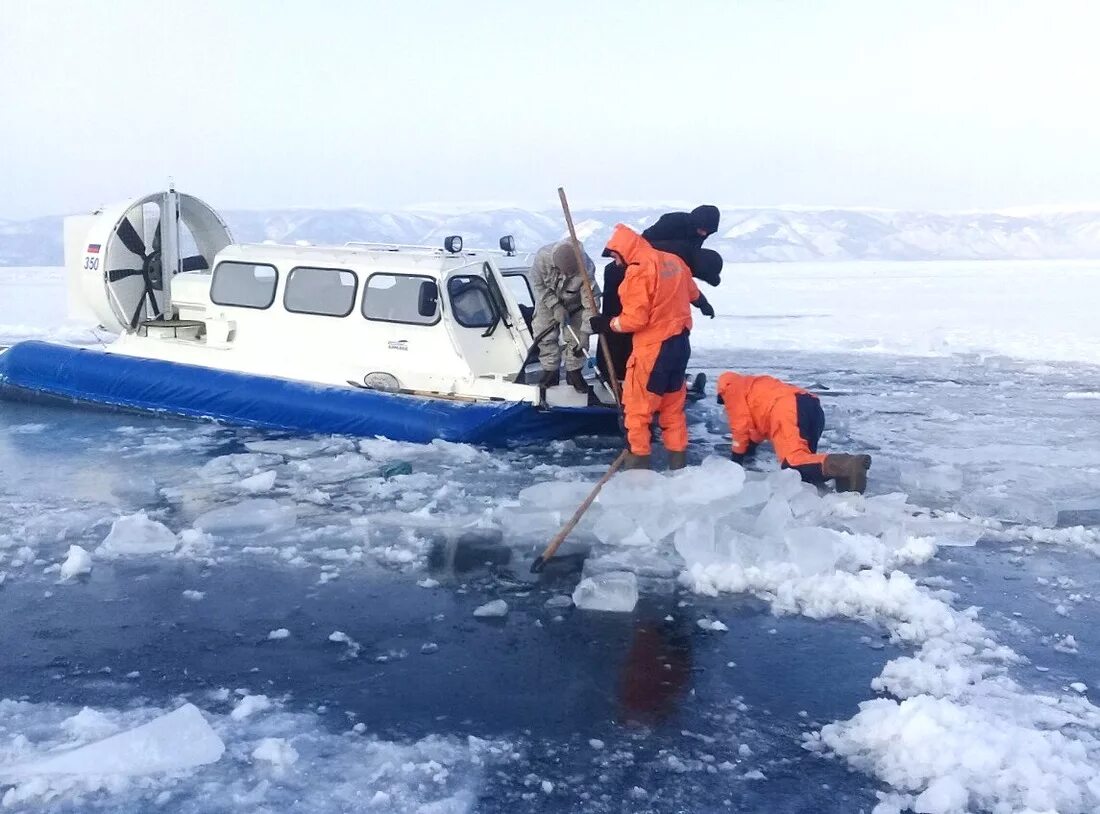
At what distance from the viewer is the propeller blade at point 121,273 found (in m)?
7.60

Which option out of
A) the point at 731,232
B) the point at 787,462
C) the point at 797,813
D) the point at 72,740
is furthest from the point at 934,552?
the point at 731,232

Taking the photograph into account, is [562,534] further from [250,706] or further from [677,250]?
[677,250]

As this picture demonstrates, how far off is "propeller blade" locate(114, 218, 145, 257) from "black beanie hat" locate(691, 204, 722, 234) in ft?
14.4

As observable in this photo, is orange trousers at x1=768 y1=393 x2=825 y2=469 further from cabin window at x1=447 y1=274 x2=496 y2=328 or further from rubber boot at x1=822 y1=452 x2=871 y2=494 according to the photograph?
cabin window at x1=447 y1=274 x2=496 y2=328

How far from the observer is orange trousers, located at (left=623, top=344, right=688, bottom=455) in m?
5.23

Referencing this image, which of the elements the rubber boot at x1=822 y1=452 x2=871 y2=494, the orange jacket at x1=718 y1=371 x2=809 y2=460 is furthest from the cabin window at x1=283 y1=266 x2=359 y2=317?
the rubber boot at x1=822 y1=452 x2=871 y2=494

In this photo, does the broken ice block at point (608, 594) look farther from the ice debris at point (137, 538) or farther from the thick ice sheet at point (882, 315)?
the thick ice sheet at point (882, 315)

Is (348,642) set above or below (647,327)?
below

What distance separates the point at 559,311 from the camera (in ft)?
20.3

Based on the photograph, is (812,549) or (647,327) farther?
(647,327)

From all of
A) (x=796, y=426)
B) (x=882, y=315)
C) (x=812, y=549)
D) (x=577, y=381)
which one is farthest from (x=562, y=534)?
(x=882, y=315)

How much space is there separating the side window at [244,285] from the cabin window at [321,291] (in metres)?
0.17

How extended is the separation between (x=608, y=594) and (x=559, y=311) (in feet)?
9.33

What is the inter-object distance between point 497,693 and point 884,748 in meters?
1.09
